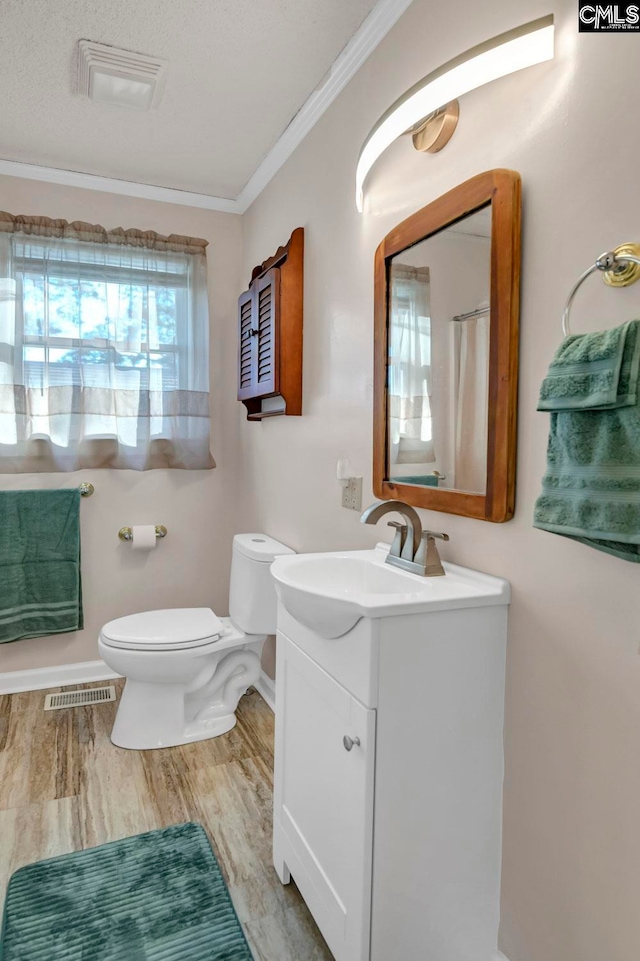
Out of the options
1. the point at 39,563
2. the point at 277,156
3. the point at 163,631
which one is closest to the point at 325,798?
the point at 163,631

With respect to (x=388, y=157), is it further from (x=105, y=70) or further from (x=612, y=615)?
(x=612, y=615)

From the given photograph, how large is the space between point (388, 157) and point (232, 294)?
1637 mm

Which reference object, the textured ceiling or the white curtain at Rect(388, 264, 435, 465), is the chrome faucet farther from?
the textured ceiling

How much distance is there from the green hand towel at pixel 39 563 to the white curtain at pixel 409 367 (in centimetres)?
186

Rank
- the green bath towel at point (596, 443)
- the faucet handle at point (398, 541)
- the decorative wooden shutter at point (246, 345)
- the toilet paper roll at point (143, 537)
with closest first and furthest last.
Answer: the green bath towel at point (596, 443), the faucet handle at point (398, 541), the decorative wooden shutter at point (246, 345), the toilet paper roll at point (143, 537)

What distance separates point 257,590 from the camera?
8.08ft

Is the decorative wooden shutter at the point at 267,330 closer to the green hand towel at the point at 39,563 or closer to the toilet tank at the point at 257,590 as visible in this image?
the toilet tank at the point at 257,590

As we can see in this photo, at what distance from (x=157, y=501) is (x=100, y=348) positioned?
817mm

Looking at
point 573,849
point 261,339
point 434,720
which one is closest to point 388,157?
point 261,339

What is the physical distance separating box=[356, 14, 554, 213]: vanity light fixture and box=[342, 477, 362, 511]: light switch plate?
917 mm

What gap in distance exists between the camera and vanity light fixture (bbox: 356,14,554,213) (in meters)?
1.14

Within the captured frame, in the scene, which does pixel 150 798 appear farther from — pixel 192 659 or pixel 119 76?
pixel 119 76

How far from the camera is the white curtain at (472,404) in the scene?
1334mm

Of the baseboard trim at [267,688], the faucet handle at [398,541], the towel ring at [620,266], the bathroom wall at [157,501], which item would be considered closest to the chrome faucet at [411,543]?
the faucet handle at [398,541]
